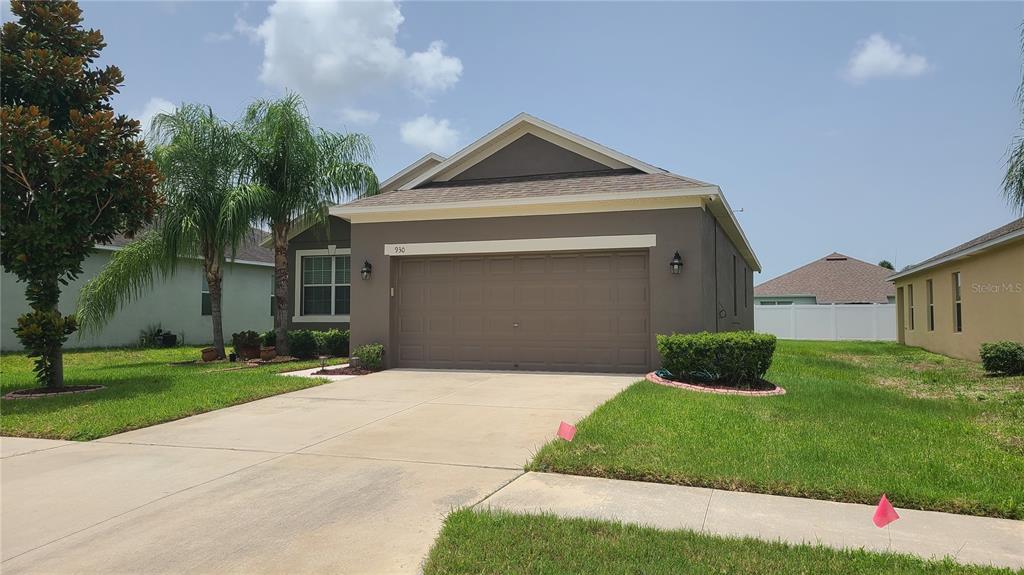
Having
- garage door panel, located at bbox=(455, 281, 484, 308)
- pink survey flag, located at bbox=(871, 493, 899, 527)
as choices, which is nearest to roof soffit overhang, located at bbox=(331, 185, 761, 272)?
garage door panel, located at bbox=(455, 281, 484, 308)

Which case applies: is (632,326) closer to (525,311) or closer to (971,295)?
(525,311)

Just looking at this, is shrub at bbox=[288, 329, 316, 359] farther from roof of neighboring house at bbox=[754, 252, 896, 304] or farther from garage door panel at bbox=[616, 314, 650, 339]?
roof of neighboring house at bbox=[754, 252, 896, 304]

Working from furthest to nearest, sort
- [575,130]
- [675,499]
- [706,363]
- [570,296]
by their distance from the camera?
[575,130]
[570,296]
[706,363]
[675,499]

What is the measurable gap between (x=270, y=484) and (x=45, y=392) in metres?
7.27

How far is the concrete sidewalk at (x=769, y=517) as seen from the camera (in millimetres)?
3826

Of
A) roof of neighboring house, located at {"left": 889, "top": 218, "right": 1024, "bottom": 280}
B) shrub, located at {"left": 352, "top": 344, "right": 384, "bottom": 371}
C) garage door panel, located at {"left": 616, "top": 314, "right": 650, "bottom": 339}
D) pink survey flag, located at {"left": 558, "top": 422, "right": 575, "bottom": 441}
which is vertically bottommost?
pink survey flag, located at {"left": 558, "top": 422, "right": 575, "bottom": 441}

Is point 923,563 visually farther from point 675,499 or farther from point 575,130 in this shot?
point 575,130

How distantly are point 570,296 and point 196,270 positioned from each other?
17.2 metres

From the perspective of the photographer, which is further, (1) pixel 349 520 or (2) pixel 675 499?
(2) pixel 675 499

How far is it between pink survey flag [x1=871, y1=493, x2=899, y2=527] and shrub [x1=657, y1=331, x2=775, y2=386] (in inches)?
217

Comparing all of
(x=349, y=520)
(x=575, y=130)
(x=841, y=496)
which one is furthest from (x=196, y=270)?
(x=841, y=496)

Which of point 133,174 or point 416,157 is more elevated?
point 416,157

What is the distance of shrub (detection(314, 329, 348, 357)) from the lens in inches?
647

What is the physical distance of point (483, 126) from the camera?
16.3 meters
